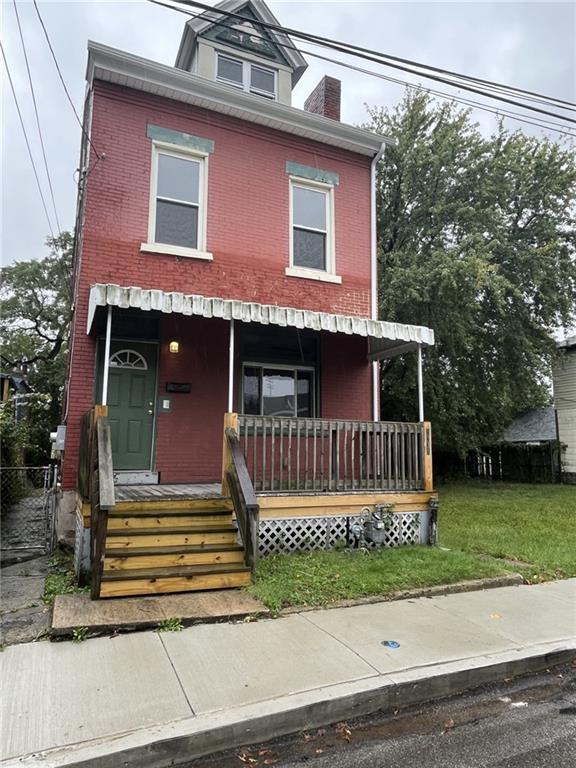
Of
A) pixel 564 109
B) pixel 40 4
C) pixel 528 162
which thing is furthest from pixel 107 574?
pixel 528 162

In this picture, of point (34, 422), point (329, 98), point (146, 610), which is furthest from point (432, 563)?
point (34, 422)

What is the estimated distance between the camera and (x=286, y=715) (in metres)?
3.24

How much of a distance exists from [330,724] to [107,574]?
2.81 metres

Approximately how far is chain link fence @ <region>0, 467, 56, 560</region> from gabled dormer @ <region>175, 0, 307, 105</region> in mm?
8605

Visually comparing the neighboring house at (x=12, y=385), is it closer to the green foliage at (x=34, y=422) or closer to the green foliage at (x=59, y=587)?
the green foliage at (x=34, y=422)

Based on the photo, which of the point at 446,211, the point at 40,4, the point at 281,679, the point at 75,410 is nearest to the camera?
the point at 281,679

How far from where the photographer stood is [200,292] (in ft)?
28.3

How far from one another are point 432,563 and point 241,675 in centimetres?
360

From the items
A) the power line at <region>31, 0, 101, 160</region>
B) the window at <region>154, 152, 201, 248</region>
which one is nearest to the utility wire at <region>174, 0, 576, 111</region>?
the power line at <region>31, 0, 101, 160</region>

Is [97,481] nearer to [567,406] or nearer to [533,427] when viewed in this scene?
[567,406]

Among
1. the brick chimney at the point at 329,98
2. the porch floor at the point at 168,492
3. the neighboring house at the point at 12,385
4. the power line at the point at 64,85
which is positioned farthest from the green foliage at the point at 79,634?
the neighboring house at the point at 12,385

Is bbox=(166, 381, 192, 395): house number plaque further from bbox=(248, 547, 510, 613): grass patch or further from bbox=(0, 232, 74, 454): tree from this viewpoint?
bbox=(0, 232, 74, 454): tree

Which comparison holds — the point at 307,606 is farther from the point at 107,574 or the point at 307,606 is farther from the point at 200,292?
the point at 200,292

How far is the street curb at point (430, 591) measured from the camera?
5.18m
